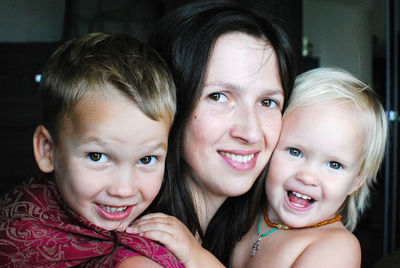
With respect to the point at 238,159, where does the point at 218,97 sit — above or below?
above

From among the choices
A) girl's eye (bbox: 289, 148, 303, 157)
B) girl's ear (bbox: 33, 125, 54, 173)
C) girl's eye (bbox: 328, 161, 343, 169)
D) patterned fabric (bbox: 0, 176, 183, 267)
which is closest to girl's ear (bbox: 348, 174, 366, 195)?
girl's eye (bbox: 328, 161, 343, 169)

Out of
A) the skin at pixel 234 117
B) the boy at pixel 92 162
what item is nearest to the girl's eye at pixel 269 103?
the skin at pixel 234 117

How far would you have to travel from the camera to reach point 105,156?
1245 mm

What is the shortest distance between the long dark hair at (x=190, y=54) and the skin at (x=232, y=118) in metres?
0.03

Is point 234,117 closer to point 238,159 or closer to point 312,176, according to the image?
point 238,159

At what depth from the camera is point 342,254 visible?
61.8 inches

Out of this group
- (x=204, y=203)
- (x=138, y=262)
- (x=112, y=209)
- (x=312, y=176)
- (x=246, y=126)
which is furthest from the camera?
(x=204, y=203)

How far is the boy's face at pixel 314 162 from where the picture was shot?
1.64m

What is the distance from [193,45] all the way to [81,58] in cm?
41

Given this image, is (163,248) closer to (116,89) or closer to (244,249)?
(116,89)

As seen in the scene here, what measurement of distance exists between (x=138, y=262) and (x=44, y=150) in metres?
0.43

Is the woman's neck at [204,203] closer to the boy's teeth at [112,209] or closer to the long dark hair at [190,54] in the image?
the long dark hair at [190,54]

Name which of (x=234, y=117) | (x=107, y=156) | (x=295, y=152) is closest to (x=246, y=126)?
(x=234, y=117)

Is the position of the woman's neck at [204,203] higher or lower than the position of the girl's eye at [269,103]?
lower
